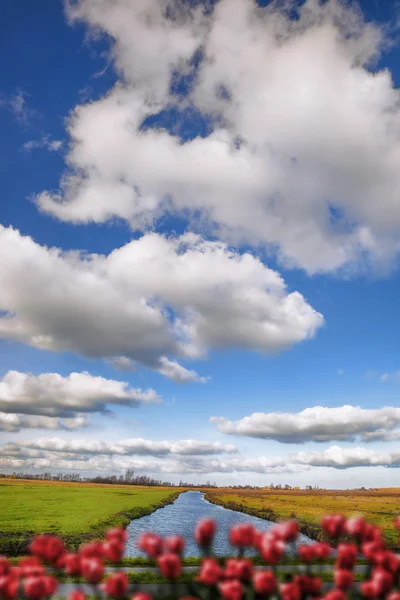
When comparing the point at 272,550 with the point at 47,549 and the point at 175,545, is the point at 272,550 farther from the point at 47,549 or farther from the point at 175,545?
the point at 47,549

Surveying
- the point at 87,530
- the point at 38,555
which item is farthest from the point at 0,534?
the point at 38,555

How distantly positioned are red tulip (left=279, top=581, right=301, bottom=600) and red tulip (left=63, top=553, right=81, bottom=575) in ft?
5.94

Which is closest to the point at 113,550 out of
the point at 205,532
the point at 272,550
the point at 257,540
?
the point at 205,532

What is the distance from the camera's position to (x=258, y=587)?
12.0 ft

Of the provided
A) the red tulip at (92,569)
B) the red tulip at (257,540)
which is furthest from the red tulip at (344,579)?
the red tulip at (92,569)

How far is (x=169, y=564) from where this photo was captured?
12.2 ft

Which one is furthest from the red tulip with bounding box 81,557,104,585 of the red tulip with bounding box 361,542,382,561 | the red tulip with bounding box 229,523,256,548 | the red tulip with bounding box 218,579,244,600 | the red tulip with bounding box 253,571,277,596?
the red tulip with bounding box 361,542,382,561

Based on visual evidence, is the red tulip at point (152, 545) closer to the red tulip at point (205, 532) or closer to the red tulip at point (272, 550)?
the red tulip at point (205, 532)

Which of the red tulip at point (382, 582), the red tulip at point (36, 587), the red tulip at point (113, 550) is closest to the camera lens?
the red tulip at point (36, 587)

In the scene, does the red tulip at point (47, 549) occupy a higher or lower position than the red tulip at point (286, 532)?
lower

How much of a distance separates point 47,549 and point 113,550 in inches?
25.9

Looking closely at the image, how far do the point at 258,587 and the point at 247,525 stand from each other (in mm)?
512

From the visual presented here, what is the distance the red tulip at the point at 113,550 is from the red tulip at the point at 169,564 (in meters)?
0.44

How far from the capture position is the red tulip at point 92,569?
376cm
